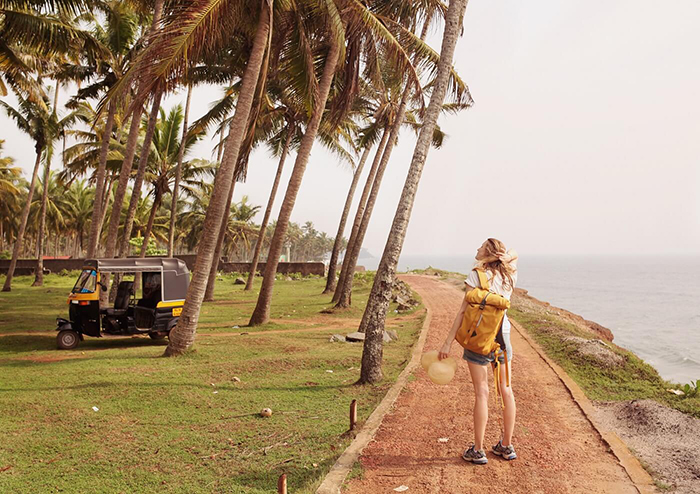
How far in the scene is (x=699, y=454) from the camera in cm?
500

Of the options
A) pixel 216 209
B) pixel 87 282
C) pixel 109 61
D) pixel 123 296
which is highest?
pixel 109 61

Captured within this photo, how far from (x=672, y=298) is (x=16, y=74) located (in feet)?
229

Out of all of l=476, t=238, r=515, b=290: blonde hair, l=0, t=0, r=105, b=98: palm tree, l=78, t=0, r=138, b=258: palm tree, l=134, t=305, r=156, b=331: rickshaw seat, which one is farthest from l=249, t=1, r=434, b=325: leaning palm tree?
l=476, t=238, r=515, b=290: blonde hair

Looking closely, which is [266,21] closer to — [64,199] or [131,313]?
[131,313]

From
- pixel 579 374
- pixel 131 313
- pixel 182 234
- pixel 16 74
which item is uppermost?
pixel 16 74

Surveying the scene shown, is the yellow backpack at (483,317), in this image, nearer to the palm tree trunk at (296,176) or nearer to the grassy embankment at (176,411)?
the grassy embankment at (176,411)

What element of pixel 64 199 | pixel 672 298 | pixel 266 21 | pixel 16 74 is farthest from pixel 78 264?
pixel 672 298

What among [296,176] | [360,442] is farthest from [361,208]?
[360,442]

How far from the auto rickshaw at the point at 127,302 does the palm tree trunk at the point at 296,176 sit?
2.63m

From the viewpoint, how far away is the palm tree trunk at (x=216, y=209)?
9.55m

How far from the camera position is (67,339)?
10.6 metres

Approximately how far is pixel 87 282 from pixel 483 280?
9.17 metres

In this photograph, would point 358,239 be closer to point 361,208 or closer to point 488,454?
point 361,208

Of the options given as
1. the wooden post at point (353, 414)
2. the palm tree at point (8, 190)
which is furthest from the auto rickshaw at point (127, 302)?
the palm tree at point (8, 190)
